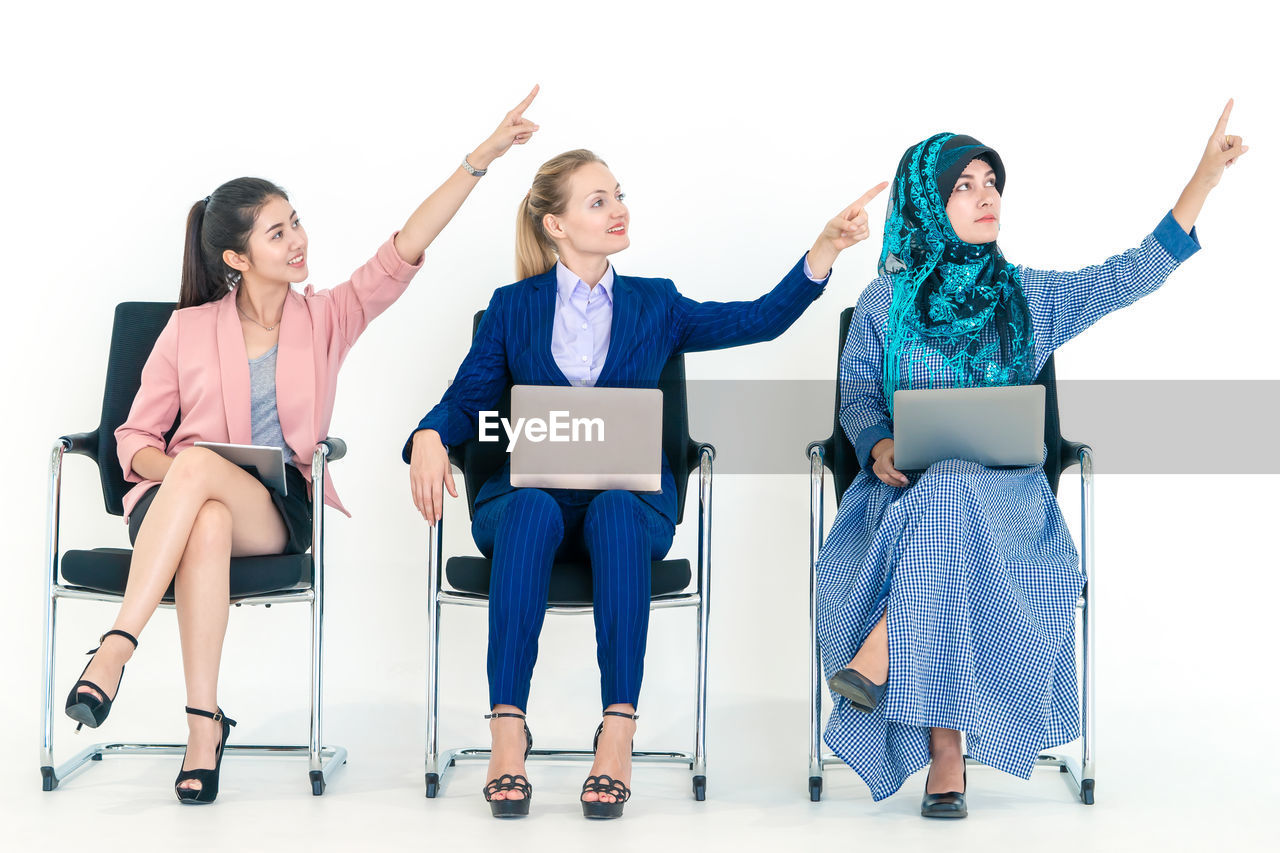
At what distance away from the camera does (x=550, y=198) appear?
9.91ft

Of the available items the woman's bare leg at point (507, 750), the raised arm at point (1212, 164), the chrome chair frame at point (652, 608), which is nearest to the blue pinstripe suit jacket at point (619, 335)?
the chrome chair frame at point (652, 608)

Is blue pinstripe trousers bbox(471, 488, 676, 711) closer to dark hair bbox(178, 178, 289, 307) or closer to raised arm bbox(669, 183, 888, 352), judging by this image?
raised arm bbox(669, 183, 888, 352)

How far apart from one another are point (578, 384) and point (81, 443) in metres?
1.11

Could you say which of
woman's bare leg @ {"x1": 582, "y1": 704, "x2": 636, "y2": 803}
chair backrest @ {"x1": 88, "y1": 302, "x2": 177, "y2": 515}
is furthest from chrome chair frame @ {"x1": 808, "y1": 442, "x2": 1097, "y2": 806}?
chair backrest @ {"x1": 88, "y1": 302, "x2": 177, "y2": 515}

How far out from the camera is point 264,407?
3012mm

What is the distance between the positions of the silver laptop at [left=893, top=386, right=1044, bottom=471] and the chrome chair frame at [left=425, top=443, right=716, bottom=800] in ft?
1.46

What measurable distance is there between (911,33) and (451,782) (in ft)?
7.56

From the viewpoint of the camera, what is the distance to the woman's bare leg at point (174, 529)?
2555 millimetres

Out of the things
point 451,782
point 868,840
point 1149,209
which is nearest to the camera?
point 868,840

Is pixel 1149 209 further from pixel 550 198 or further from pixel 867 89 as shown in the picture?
pixel 550 198

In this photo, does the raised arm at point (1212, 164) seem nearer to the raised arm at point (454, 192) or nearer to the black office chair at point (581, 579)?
the black office chair at point (581, 579)

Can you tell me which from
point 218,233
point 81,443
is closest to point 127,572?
point 81,443

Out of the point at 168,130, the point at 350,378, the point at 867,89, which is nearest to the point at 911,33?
the point at 867,89

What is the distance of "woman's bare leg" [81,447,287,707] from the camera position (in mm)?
2555
